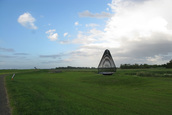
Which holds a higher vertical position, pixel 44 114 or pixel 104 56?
pixel 104 56

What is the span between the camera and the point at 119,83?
26.7 meters

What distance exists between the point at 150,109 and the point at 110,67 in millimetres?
21657

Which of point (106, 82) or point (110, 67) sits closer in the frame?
point (106, 82)

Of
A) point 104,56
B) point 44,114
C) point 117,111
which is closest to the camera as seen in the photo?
point 44,114

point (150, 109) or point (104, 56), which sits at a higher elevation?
point (104, 56)

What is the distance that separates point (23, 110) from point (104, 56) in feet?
82.4

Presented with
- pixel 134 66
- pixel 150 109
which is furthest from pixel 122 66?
pixel 150 109

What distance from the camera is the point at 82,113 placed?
8.94m

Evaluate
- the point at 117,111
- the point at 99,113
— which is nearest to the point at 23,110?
the point at 99,113

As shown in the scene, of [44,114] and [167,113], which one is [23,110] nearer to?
[44,114]

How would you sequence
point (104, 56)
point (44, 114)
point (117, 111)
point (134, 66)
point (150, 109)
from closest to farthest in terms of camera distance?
point (44, 114) < point (117, 111) < point (150, 109) < point (104, 56) < point (134, 66)

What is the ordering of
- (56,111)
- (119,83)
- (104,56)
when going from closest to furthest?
1. (56,111)
2. (119,83)
3. (104,56)

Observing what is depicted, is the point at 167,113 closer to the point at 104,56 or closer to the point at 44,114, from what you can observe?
the point at 44,114

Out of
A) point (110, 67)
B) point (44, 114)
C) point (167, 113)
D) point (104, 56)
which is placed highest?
point (104, 56)
